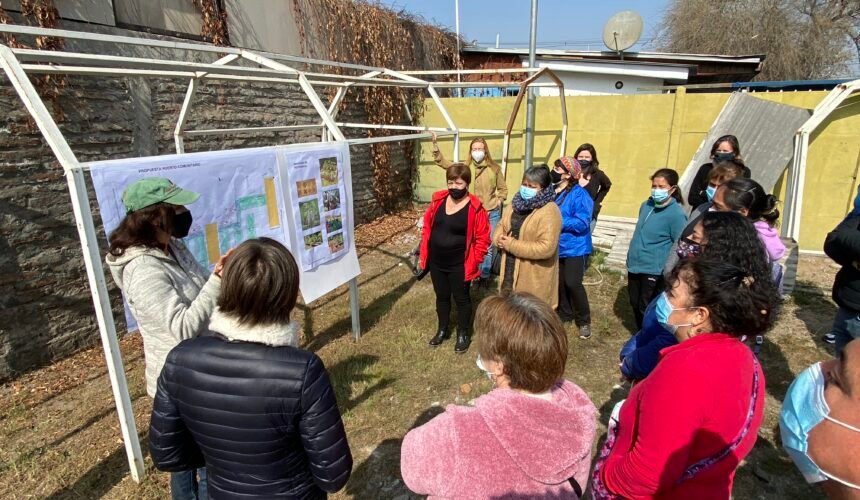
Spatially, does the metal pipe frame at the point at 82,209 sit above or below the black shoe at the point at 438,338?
above

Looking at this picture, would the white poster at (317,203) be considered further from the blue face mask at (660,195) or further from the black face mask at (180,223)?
the blue face mask at (660,195)

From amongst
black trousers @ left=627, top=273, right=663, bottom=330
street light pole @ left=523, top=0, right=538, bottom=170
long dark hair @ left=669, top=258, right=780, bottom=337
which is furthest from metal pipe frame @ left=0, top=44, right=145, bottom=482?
street light pole @ left=523, top=0, right=538, bottom=170

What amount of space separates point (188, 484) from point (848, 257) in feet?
11.8

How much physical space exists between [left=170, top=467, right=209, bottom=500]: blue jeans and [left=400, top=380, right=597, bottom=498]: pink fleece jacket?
4.30 ft

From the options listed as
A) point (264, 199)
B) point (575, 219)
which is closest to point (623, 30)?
point (575, 219)

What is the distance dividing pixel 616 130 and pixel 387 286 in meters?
4.70

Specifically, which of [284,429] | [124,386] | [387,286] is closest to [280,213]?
[124,386]

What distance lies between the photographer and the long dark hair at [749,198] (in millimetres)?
2521

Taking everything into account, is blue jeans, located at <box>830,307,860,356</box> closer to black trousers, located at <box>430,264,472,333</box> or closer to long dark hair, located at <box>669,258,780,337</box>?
long dark hair, located at <box>669,258,780,337</box>

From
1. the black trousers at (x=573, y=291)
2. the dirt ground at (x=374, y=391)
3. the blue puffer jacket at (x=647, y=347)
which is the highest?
the blue puffer jacket at (x=647, y=347)

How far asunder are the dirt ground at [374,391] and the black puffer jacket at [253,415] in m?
1.35

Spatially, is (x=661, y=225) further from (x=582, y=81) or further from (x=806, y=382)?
(x=582, y=81)

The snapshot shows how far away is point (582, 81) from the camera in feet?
39.2

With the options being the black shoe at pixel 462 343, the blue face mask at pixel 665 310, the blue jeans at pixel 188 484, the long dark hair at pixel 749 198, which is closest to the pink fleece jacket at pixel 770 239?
the long dark hair at pixel 749 198
